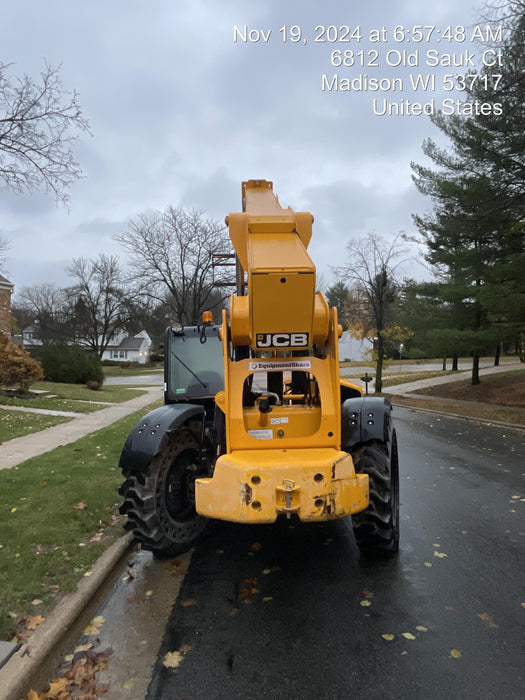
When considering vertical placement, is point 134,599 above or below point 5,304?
below

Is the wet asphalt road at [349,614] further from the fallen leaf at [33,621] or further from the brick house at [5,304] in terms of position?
the brick house at [5,304]

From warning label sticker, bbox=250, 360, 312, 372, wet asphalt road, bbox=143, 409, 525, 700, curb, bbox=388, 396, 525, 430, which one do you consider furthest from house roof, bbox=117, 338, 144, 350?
warning label sticker, bbox=250, 360, 312, 372

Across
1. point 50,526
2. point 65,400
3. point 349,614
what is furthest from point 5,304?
point 349,614

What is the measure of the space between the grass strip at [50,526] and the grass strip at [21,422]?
3.09m

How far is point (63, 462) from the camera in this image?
8086 mm

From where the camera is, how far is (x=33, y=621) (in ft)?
10.6

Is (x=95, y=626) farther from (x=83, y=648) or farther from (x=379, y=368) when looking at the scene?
(x=379, y=368)

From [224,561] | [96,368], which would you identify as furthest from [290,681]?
[96,368]

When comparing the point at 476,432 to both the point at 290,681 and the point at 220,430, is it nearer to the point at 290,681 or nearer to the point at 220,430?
the point at 220,430

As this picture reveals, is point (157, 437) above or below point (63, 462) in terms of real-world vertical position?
above

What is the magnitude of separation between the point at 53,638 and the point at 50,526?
2.06 meters

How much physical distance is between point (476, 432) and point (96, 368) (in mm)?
20773

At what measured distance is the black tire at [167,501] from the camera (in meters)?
4.25

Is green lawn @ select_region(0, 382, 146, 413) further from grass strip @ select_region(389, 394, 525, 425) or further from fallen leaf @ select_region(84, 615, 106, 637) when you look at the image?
fallen leaf @ select_region(84, 615, 106, 637)
